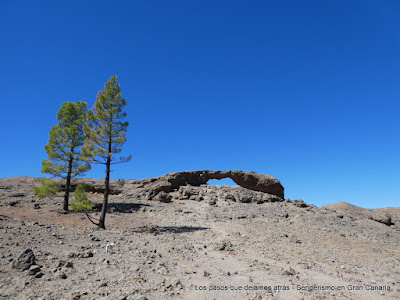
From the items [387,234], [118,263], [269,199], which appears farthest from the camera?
[269,199]

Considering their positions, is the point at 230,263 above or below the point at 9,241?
below

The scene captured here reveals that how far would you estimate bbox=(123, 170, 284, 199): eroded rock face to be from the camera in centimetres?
2808

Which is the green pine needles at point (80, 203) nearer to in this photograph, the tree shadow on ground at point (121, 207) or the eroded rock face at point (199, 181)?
the tree shadow on ground at point (121, 207)

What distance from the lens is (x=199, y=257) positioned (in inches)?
387

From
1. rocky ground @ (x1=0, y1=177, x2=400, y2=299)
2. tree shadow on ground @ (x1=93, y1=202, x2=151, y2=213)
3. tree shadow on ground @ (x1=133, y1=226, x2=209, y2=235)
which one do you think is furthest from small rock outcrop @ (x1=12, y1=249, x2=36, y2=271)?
tree shadow on ground @ (x1=93, y1=202, x2=151, y2=213)

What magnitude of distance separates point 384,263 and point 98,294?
453 inches

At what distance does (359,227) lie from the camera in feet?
62.5

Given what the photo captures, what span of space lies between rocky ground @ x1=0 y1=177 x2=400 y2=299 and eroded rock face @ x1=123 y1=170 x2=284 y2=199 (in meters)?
6.80

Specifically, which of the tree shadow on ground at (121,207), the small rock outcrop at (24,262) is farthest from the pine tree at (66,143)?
the small rock outcrop at (24,262)

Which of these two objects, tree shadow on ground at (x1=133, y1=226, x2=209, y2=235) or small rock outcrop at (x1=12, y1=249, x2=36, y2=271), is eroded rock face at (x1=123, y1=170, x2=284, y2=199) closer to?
tree shadow on ground at (x1=133, y1=226, x2=209, y2=235)

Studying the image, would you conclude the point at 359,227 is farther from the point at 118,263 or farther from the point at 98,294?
the point at 98,294

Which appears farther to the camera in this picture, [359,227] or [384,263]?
[359,227]

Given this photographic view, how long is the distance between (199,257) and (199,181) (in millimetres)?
19858

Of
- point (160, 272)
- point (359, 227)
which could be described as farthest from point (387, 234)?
point (160, 272)
